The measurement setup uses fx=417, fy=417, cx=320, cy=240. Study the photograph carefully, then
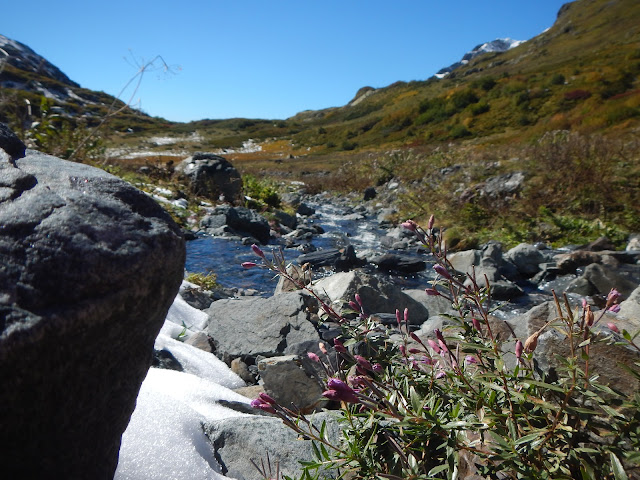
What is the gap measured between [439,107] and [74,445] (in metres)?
50.0

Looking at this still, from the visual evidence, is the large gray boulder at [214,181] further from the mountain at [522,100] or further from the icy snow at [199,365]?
the icy snow at [199,365]

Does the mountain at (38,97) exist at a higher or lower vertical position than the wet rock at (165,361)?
higher

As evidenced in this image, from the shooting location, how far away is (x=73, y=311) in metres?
0.97

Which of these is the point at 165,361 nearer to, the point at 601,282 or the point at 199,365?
the point at 199,365

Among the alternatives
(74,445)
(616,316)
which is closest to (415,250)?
(616,316)

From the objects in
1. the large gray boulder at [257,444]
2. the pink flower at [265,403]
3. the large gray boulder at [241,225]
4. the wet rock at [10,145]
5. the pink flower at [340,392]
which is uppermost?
the wet rock at [10,145]

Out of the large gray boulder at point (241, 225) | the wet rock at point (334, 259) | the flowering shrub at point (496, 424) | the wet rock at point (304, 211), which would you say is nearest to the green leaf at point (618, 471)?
the flowering shrub at point (496, 424)

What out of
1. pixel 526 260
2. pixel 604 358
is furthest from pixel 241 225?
pixel 604 358

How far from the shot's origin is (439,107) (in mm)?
46625

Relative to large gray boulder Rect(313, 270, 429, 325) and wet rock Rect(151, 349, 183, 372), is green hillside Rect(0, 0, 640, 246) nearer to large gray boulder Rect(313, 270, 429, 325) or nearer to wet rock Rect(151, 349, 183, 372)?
wet rock Rect(151, 349, 183, 372)

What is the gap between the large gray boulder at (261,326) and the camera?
143 inches

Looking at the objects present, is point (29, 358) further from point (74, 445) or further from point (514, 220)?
point (514, 220)

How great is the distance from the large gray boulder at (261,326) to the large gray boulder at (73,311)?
2317 millimetres

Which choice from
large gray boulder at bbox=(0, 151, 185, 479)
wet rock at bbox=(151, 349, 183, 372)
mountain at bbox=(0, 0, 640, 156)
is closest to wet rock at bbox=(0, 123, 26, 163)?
large gray boulder at bbox=(0, 151, 185, 479)
